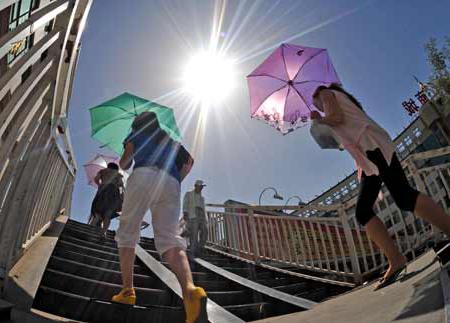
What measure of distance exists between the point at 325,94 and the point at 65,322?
8.56 ft

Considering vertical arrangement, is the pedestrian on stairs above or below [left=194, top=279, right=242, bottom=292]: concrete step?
above

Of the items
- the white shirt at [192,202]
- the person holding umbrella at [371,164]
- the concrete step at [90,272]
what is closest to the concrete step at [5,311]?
the concrete step at [90,272]

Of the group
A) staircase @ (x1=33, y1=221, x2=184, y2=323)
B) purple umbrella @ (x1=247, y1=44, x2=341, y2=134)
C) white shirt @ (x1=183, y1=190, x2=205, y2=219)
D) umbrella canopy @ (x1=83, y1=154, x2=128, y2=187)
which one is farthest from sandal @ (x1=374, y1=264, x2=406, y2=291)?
umbrella canopy @ (x1=83, y1=154, x2=128, y2=187)

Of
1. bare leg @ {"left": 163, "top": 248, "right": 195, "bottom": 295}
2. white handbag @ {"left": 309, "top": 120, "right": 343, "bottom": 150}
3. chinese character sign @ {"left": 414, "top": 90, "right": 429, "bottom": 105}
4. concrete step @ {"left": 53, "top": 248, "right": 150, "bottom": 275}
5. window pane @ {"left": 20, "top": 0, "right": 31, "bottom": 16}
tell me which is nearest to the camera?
bare leg @ {"left": 163, "top": 248, "right": 195, "bottom": 295}

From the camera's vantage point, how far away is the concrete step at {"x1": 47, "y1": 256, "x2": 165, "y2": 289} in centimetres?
306

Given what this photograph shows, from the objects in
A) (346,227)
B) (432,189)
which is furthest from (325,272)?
(432,189)

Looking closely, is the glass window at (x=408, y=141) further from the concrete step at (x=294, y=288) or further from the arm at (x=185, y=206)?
the concrete step at (x=294, y=288)

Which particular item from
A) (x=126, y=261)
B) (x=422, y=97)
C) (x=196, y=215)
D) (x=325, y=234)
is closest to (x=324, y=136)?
(x=126, y=261)

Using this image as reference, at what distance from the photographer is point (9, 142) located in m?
1.88

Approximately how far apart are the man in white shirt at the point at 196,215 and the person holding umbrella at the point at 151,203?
168 inches

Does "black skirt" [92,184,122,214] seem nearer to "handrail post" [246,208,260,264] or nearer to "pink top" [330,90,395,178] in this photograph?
"handrail post" [246,208,260,264]

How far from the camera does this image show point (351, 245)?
4609 millimetres

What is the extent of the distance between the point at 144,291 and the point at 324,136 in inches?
87.4

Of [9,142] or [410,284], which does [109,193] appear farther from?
[410,284]
